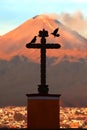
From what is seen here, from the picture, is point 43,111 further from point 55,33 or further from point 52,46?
point 55,33

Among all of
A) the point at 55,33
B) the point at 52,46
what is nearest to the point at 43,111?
the point at 52,46

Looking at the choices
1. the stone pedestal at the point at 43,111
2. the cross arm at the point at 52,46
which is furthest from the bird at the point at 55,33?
the stone pedestal at the point at 43,111

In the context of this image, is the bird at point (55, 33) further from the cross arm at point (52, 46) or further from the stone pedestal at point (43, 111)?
the stone pedestal at point (43, 111)

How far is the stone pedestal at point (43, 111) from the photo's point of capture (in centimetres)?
2389

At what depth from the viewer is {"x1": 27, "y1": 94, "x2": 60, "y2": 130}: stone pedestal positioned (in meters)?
23.9

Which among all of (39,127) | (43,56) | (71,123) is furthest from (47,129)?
(71,123)

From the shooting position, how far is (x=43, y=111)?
24.0 m

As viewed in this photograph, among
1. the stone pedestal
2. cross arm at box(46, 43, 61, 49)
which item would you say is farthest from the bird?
Result: the stone pedestal

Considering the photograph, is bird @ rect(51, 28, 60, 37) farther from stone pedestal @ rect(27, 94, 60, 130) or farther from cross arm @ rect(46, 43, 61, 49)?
stone pedestal @ rect(27, 94, 60, 130)

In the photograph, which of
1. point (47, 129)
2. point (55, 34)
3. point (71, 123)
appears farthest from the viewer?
point (71, 123)

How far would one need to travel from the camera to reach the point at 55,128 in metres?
24.0

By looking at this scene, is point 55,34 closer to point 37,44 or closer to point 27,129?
point 37,44

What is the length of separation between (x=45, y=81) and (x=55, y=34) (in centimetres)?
241

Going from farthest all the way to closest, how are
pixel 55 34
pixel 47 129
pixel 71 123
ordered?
pixel 71 123 → pixel 55 34 → pixel 47 129
